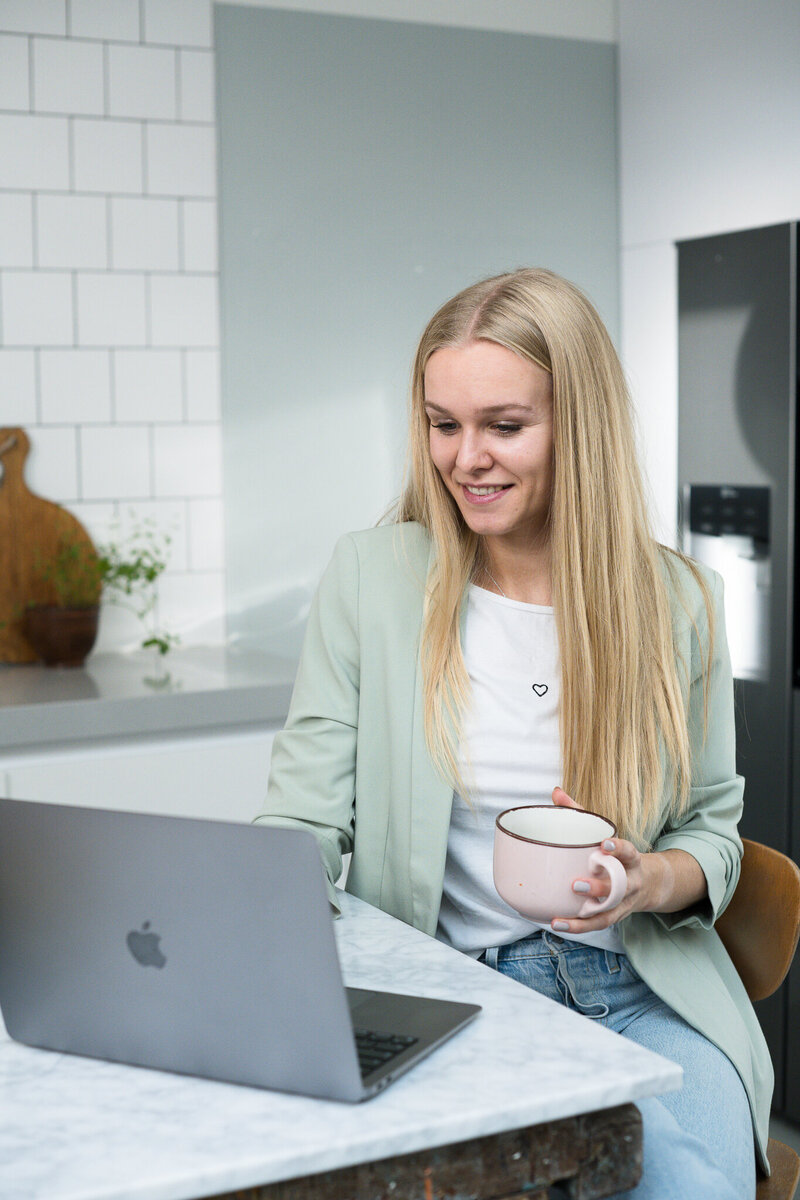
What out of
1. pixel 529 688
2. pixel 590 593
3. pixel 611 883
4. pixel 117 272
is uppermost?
pixel 117 272

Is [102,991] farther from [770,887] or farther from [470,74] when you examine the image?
[470,74]

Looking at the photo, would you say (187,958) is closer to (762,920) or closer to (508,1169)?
(508,1169)

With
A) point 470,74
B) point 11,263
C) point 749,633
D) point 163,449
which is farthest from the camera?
point 470,74

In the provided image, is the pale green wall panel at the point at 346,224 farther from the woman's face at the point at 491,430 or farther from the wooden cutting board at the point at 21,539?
the woman's face at the point at 491,430

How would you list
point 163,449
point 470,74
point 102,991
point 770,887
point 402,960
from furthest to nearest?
point 470,74
point 163,449
point 770,887
point 402,960
point 102,991

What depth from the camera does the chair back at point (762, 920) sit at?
146 centimetres

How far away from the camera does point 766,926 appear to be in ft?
4.91

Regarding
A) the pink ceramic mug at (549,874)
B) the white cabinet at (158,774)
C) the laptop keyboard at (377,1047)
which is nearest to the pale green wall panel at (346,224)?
the white cabinet at (158,774)

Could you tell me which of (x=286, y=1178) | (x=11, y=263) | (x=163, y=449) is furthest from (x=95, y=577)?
(x=286, y=1178)

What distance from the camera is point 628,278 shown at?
3.33m

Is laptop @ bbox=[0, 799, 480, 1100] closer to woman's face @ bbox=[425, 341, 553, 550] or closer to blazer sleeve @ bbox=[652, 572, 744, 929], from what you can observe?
blazer sleeve @ bbox=[652, 572, 744, 929]

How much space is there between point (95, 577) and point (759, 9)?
1877mm

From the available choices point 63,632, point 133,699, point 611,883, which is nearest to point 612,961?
point 611,883

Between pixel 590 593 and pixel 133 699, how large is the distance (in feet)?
3.81
